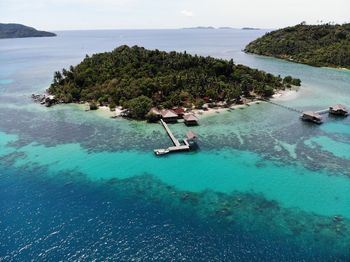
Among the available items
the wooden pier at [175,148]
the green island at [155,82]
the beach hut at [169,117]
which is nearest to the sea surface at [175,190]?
the wooden pier at [175,148]

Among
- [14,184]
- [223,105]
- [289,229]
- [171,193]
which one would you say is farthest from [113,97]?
[289,229]

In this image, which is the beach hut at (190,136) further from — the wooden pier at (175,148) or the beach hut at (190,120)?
the beach hut at (190,120)

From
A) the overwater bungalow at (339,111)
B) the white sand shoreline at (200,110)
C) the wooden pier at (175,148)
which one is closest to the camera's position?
the wooden pier at (175,148)

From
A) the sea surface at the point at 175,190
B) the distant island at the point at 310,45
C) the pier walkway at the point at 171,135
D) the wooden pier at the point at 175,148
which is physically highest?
the distant island at the point at 310,45

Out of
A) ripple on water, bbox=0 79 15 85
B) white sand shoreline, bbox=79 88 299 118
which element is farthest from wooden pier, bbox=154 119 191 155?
ripple on water, bbox=0 79 15 85

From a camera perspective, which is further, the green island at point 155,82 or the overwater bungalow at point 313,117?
the green island at point 155,82

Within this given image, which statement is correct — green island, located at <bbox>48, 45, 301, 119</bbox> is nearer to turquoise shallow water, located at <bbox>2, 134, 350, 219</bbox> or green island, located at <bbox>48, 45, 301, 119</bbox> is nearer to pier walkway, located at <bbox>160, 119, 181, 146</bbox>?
pier walkway, located at <bbox>160, 119, 181, 146</bbox>

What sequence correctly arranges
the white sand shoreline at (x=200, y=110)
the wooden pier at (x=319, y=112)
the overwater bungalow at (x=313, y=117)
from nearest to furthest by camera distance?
1. the overwater bungalow at (x=313, y=117)
2. the wooden pier at (x=319, y=112)
3. the white sand shoreline at (x=200, y=110)
